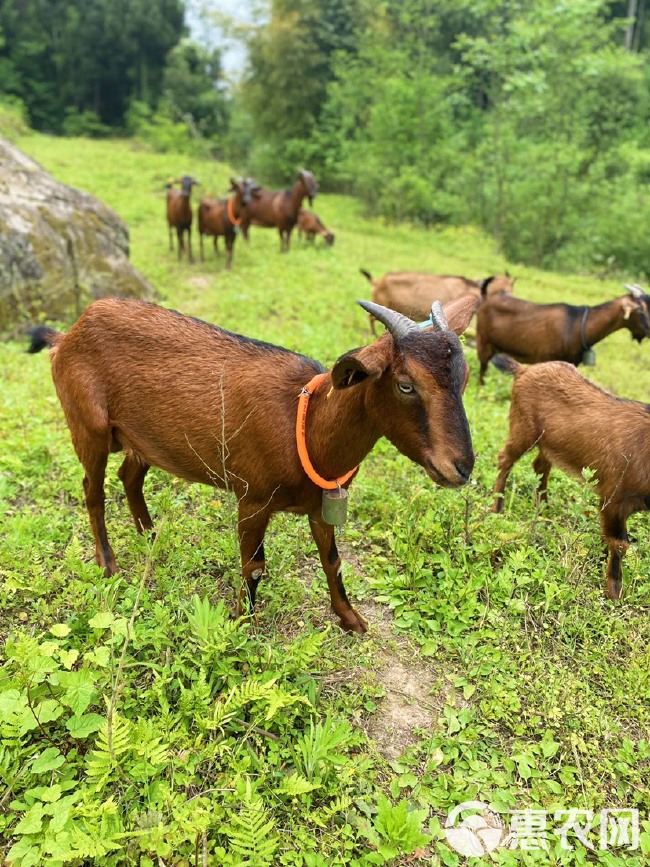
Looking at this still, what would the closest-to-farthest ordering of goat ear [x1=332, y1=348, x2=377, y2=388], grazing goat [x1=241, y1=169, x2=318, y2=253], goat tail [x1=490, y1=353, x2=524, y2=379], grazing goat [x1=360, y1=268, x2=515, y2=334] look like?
goat ear [x1=332, y1=348, x2=377, y2=388] < goat tail [x1=490, y1=353, x2=524, y2=379] < grazing goat [x1=360, y1=268, x2=515, y2=334] < grazing goat [x1=241, y1=169, x2=318, y2=253]

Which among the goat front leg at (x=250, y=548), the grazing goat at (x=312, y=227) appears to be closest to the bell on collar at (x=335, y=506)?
the goat front leg at (x=250, y=548)

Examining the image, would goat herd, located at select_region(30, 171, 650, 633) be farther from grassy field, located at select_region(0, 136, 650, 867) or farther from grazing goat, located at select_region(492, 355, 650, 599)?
grassy field, located at select_region(0, 136, 650, 867)

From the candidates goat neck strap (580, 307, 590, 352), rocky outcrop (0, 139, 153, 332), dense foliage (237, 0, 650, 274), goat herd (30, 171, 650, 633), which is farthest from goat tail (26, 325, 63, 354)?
dense foliage (237, 0, 650, 274)

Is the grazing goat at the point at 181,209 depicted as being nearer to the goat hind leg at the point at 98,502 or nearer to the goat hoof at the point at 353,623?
the goat hind leg at the point at 98,502

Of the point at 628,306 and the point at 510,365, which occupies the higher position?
the point at 628,306

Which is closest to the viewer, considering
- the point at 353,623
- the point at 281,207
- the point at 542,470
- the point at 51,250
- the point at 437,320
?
the point at 437,320

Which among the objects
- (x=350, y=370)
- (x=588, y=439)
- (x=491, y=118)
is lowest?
(x=588, y=439)

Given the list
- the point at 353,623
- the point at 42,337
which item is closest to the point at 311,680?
the point at 353,623

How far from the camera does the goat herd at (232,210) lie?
1183 cm

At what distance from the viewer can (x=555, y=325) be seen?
21.5 ft

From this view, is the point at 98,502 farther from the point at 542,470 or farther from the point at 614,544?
the point at 542,470

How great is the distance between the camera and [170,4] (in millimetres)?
34469

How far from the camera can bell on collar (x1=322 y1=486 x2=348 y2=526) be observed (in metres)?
2.52

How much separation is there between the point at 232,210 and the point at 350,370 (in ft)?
35.4
